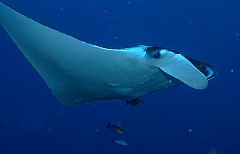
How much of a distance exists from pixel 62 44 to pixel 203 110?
1007 cm

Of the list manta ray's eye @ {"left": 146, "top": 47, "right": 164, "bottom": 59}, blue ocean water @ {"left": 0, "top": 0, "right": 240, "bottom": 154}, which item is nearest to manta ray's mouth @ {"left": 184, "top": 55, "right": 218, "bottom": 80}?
manta ray's eye @ {"left": 146, "top": 47, "right": 164, "bottom": 59}

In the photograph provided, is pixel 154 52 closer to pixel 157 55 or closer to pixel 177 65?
pixel 157 55

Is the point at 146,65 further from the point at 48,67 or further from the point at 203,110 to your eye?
the point at 203,110

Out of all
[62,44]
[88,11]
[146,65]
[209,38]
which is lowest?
[62,44]

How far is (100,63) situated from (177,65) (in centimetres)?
71

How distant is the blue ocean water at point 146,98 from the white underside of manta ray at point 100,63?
29.3 feet

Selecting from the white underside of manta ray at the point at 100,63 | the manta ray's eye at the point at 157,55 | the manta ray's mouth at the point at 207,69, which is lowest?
the white underside of manta ray at the point at 100,63

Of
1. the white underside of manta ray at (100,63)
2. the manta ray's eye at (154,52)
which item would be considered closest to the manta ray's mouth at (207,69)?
A: the white underside of manta ray at (100,63)

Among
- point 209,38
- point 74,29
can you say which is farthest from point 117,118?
point 209,38

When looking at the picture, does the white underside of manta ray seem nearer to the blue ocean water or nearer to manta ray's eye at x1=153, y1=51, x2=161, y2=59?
manta ray's eye at x1=153, y1=51, x2=161, y2=59

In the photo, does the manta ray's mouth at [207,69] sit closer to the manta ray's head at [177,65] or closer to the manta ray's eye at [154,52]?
the manta ray's head at [177,65]

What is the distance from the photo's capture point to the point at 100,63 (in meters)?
2.00

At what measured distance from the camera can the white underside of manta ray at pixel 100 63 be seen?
1.73 metres

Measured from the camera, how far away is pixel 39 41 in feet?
6.55
